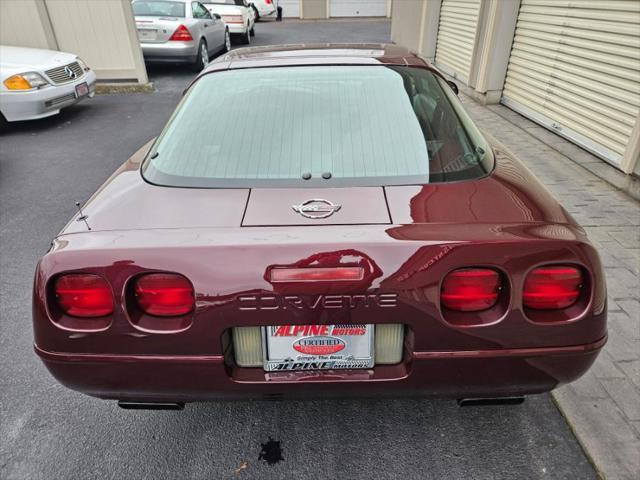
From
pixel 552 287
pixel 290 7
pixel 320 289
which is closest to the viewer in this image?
Result: pixel 320 289

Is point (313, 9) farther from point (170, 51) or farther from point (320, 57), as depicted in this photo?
point (320, 57)

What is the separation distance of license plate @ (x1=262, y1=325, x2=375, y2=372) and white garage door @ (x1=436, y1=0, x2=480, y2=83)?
7.69m

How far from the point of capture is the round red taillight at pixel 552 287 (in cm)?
151

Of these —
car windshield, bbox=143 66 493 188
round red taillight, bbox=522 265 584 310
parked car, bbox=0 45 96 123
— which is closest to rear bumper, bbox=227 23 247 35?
parked car, bbox=0 45 96 123

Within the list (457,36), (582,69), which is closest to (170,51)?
(457,36)

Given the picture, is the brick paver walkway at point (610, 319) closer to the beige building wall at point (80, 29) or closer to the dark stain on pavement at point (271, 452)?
the dark stain on pavement at point (271, 452)

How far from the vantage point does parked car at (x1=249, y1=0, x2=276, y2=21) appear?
21.6m

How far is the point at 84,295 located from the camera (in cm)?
153

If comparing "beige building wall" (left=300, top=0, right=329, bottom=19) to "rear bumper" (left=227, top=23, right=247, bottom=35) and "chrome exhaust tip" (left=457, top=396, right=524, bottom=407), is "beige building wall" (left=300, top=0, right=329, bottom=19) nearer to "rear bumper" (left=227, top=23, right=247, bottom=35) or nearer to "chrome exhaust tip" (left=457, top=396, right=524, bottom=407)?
"rear bumper" (left=227, top=23, right=247, bottom=35)

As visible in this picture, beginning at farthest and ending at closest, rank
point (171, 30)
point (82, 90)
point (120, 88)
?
point (171, 30) < point (120, 88) < point (82, 90)

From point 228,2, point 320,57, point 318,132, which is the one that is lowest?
point 228,2

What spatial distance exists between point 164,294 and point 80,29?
917cm

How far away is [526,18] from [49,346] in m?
7.54

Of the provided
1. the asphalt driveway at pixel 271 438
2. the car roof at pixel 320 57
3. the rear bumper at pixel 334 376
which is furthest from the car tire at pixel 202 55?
the rear bumper at pixel 334 376
